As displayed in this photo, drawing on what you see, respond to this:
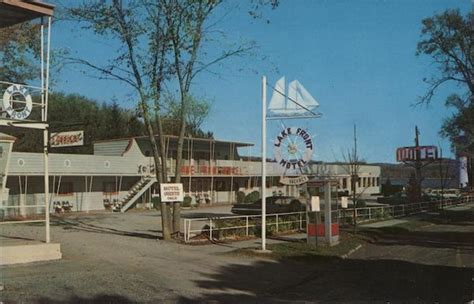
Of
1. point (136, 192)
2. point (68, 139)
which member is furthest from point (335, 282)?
point (136, 192)

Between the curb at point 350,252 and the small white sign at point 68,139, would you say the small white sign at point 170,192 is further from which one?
the curb at point 350,252

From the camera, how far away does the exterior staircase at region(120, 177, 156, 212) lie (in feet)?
137

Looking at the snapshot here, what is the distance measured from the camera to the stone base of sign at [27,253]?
12.9m

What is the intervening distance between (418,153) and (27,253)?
162 ft

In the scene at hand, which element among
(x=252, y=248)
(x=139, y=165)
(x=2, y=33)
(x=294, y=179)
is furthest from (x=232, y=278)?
(x=139, y=165)

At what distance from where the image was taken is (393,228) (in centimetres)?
3062

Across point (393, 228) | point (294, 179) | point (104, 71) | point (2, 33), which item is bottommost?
point (393, 228)

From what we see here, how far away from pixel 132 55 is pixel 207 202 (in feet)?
107

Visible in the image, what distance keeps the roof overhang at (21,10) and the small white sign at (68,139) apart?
10.9ft

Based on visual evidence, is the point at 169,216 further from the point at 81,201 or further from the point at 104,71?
the point at 81,201

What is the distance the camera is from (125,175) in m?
43.0

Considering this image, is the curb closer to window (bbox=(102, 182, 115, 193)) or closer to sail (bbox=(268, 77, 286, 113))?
sail (bbox=(268, 77, 286, 113))

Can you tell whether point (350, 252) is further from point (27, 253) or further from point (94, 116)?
point (94, 116)

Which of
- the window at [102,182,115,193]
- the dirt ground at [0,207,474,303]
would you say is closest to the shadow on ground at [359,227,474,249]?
the dirt ground at [0,207,474,303]
